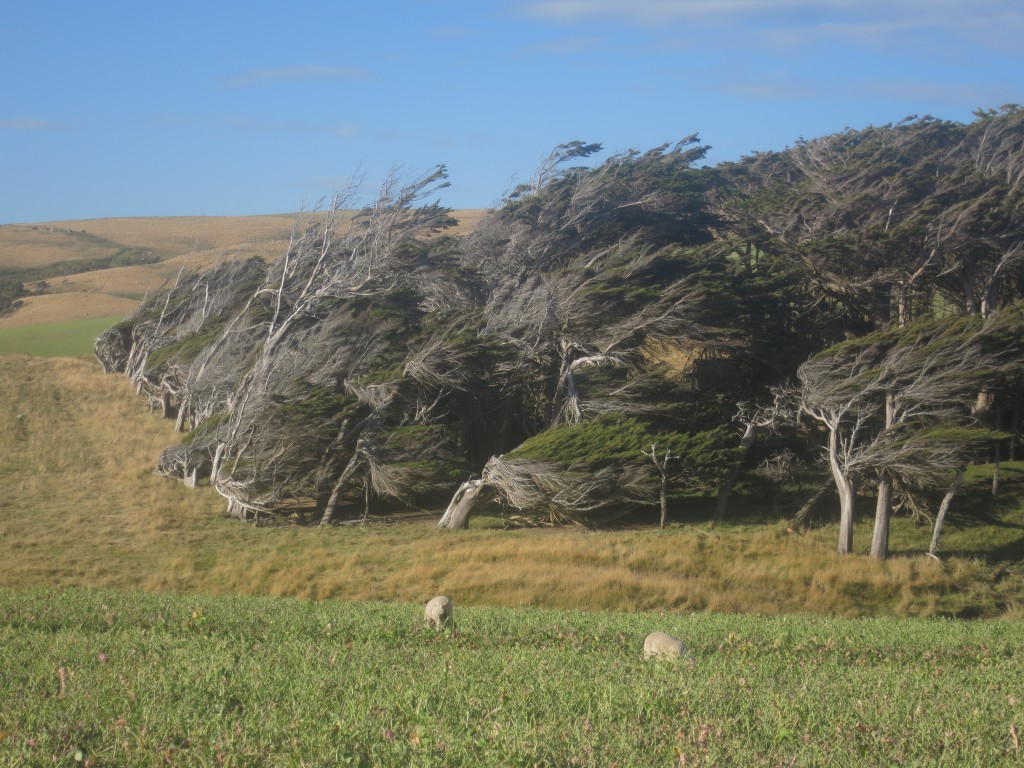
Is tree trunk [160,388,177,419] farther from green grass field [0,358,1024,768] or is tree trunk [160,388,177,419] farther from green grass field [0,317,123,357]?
green grass field [0,358,1024,768]

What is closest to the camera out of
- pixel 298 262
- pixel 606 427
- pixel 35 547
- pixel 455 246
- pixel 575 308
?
pixel 35 547

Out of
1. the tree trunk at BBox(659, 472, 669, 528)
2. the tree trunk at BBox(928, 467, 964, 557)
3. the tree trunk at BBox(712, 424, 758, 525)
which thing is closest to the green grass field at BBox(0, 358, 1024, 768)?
the tree trunk at BBox(928, 467, 964, 557)

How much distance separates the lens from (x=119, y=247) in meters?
147

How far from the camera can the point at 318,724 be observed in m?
5.61

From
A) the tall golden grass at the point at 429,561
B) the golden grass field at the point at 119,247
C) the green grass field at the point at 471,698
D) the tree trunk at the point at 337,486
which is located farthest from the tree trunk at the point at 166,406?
the green grass field at the point at 471,698

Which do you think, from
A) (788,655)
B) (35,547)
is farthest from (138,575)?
(788,655)

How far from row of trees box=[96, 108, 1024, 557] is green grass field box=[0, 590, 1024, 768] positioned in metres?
15.9

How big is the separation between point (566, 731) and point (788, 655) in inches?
155

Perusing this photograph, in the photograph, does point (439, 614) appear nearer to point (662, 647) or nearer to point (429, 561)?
point (662, 647)

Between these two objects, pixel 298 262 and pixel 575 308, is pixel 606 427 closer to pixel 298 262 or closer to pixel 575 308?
pixel 575 308

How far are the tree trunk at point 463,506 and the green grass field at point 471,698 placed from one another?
706 inches

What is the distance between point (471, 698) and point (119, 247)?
153 metres

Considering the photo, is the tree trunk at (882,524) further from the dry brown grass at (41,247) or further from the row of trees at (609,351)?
the dry brown grass at (41,247)

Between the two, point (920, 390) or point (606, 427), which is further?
point (606, 427)
